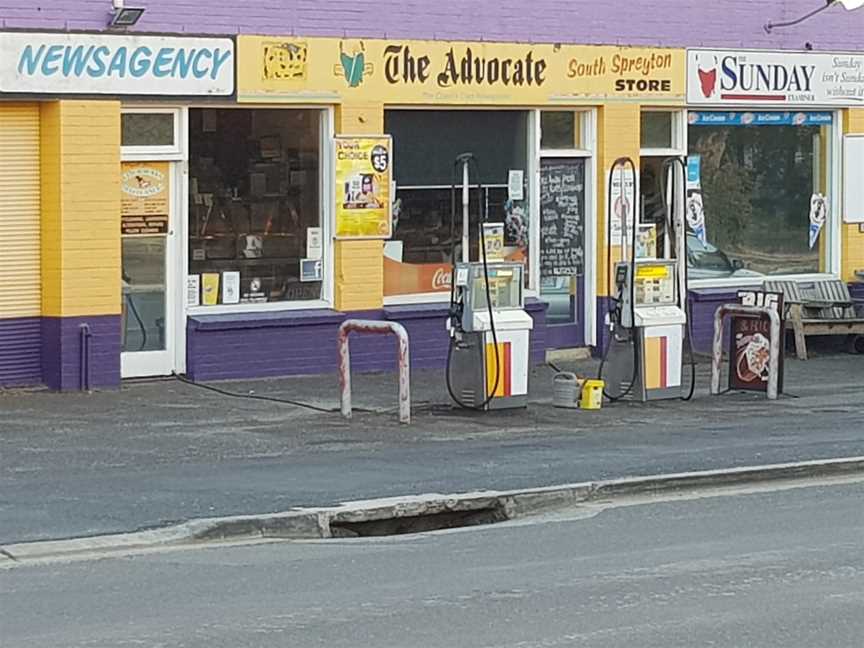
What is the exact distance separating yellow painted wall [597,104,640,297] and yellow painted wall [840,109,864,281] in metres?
3.56

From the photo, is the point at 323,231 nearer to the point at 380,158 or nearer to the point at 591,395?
the point at 380,158

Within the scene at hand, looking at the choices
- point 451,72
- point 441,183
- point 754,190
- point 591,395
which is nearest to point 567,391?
point 591,395

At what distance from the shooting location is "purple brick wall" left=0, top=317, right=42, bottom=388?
56.4ft

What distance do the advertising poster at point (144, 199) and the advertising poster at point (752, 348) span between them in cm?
579

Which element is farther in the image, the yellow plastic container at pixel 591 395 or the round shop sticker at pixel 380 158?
the round shop sticker at pixel 380 158

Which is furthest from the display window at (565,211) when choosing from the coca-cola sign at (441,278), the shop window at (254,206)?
the shop window at (254,206)

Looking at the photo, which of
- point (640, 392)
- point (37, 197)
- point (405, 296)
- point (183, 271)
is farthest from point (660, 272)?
point (37, 197)

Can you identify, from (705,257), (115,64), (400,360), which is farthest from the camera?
(705,257)

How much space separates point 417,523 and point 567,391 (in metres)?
5.24

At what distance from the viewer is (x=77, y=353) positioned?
17.3 meters

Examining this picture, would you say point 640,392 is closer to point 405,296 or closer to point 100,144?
point 405,296

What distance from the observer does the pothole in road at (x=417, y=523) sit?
38.1 feet

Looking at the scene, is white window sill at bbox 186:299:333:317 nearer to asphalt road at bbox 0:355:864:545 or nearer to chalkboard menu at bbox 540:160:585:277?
asphalt road at bbox 0:355:864:545

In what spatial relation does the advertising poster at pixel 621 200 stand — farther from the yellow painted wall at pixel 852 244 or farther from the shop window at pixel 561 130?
the yellow painted wall at pixel 852 244
